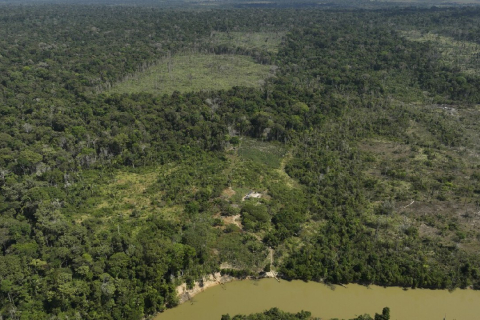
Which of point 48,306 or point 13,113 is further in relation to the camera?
Answer: point 13,113

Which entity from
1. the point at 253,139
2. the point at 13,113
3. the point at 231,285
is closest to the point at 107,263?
the point at 231,285

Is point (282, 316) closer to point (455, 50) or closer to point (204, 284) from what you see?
point (204, 284)

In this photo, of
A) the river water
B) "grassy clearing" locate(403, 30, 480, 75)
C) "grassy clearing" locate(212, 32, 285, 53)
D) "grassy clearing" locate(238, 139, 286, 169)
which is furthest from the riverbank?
"grassy clearing" locate(212, 32, 285, 53)

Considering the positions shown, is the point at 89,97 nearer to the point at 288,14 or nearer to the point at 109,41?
the point at 109,41

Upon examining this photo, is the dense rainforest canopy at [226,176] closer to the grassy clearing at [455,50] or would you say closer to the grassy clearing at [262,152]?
the grassy clearing at [262,152]

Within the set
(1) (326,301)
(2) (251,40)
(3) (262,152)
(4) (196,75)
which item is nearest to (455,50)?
A: (2) (251,40)
